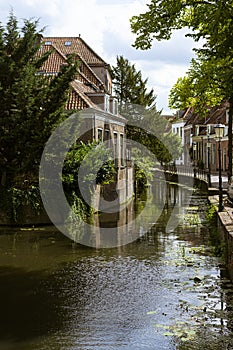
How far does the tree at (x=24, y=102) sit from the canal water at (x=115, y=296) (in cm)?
376

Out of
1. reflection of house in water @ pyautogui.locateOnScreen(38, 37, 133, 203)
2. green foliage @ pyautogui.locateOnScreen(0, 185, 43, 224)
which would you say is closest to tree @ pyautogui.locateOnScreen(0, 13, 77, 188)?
green foliage @ pyautogui.locateOnScreen(0, 185, 43, 224)

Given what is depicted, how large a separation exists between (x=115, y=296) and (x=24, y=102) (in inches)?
359

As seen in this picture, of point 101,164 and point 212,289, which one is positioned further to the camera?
point 101,164

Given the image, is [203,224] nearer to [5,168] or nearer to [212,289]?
[5,168]

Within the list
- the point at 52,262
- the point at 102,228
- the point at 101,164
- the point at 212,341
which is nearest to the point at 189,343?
the point at 212,341

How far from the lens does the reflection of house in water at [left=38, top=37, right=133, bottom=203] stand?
902 inches

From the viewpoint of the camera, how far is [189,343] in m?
5.95

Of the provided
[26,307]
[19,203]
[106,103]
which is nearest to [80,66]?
[106,103]

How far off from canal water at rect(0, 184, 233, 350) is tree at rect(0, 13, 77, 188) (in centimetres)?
376

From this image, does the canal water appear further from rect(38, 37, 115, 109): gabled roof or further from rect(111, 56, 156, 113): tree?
rect(111, 56, 156, 113): tree

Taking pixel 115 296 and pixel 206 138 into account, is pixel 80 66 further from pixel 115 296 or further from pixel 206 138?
pixel 206 138

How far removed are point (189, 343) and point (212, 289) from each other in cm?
244

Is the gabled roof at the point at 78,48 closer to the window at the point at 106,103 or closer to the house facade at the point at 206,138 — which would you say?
the window at the point at 106,103

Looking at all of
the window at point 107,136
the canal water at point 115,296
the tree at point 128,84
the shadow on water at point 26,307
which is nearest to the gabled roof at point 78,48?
the window at point 107,136
